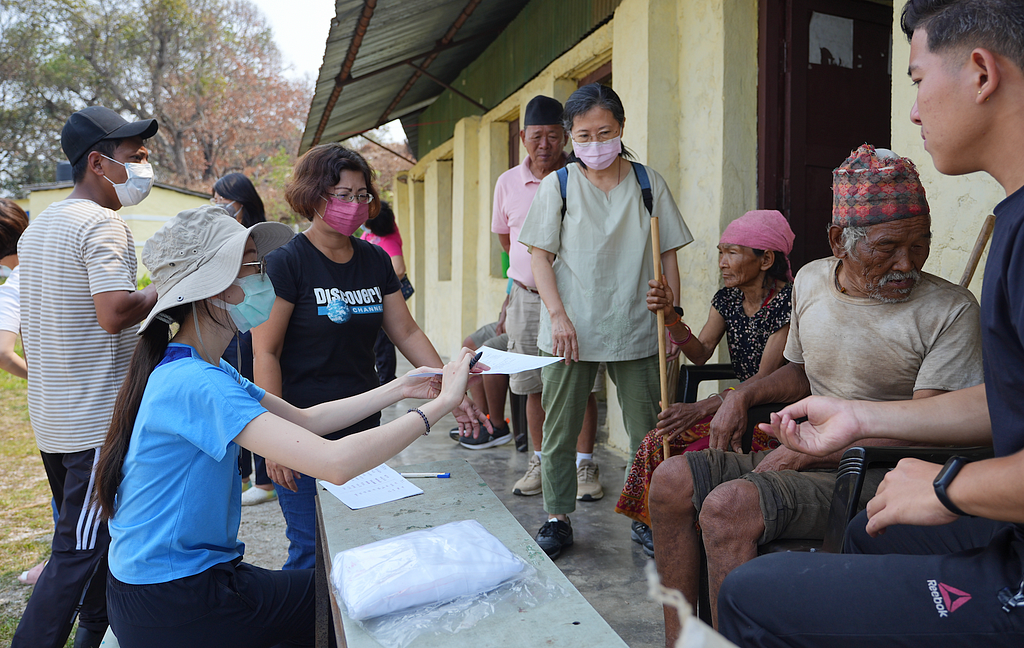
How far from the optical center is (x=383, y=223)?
238 inches

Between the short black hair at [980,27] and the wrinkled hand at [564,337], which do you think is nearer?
the short black hair at [980,27]

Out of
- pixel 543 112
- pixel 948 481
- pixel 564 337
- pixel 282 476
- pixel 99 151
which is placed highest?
pixel 543 112

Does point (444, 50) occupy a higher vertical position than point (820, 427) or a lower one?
higher

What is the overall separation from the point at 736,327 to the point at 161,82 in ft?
79.1

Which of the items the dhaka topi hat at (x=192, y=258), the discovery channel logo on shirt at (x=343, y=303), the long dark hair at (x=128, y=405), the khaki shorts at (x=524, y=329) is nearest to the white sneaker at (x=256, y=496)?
the khaki shorts at (x=524, y=329)

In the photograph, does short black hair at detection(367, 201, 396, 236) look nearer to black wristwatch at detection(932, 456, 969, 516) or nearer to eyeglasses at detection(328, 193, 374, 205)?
eyeglasses at detection(328, 193, 374, 205)

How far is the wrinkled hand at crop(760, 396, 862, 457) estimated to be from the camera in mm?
1669

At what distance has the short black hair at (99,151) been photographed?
266 cm

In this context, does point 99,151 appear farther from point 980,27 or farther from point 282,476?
point 980,27

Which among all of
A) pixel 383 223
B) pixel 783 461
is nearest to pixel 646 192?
pixel 783 461

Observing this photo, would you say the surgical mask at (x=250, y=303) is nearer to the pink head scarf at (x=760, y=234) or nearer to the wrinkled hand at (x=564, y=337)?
the wrinkled hand at (x=564, y=337)

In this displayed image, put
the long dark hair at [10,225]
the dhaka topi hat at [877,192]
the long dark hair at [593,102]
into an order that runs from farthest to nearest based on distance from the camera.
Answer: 1. the long dark hair at [10,225]
2. the long dark hair at [593,102]
3. the dhaka topi hat at [877,192]

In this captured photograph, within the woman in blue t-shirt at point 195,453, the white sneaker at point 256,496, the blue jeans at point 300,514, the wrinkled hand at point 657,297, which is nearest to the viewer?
the woman in blue t-shirt at point 195,453

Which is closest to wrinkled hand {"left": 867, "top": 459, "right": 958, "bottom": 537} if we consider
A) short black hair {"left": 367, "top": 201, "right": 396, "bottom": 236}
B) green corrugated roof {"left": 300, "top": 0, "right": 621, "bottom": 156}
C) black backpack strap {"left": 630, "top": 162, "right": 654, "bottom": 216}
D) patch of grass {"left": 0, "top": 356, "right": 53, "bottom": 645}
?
black backpack strap {"left": 630, "top": 162, "right": 654, "bottom": 216}
